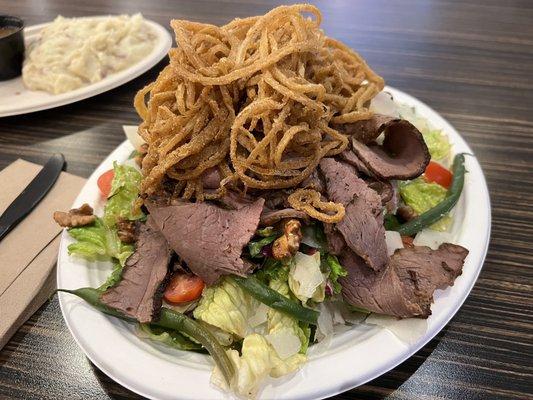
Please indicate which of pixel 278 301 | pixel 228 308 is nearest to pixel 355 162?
pixel 278 301

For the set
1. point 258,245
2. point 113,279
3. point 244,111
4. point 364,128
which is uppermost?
point 244,111

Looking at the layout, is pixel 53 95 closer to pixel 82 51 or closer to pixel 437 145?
pixel 82 51

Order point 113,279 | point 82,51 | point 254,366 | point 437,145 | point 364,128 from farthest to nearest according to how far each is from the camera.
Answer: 1. point 82,51
2. point 437,145
3. point 364,128
4. point 113,279
5. point 254,366

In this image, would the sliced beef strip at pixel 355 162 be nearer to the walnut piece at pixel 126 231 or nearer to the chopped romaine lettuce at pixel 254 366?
the chopped romaine lettuce at pixel 254 366

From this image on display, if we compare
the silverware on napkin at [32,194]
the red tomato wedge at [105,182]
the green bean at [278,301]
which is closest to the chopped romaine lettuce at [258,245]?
the green bean at [278,301]

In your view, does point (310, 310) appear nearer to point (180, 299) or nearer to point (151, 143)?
point (180, 299)

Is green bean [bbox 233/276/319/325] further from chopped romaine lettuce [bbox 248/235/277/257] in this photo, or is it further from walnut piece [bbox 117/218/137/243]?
walnut piece [bbox 117/218/137/243]

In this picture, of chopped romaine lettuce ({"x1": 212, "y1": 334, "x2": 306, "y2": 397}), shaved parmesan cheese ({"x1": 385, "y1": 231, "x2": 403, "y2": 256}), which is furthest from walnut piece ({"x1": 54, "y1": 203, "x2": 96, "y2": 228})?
shaved parmesan cheese ({"x1": 385, "y1": 231, "x2": 403, "y2": 256})
